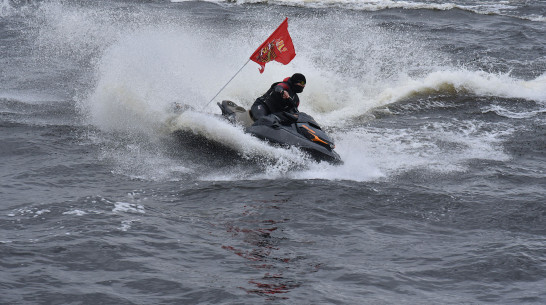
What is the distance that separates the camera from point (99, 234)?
31.7 feet

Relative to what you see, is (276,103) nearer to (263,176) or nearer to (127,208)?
(263,176)

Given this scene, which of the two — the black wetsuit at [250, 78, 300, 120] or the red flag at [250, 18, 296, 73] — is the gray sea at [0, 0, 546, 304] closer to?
the black wetsuit at [250, 78, 300, 120]

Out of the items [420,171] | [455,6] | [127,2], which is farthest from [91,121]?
A: [455,6]

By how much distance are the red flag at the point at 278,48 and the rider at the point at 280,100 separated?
2.82 feet

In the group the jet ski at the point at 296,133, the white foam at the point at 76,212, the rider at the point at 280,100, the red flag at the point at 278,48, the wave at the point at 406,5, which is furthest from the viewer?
the wave at the point at 406,5

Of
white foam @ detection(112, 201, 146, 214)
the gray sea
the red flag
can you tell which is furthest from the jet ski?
white foam @ detection(112, 201, 146, 214)

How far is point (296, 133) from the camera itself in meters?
13.7

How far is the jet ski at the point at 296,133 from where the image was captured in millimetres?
13406

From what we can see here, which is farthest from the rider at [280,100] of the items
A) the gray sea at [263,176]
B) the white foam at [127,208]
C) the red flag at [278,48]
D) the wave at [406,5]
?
the wave at [406,5]

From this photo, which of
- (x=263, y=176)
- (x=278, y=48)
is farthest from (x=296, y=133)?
(x=278, y=48)

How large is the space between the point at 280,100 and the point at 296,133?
1.07 metres

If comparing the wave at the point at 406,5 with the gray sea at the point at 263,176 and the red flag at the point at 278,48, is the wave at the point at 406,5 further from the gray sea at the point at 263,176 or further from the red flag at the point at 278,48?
the red flag at the point at 278,48

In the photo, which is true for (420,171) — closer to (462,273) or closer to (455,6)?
(462,273)

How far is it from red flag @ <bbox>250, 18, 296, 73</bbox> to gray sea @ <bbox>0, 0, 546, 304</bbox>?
80.6 inches
